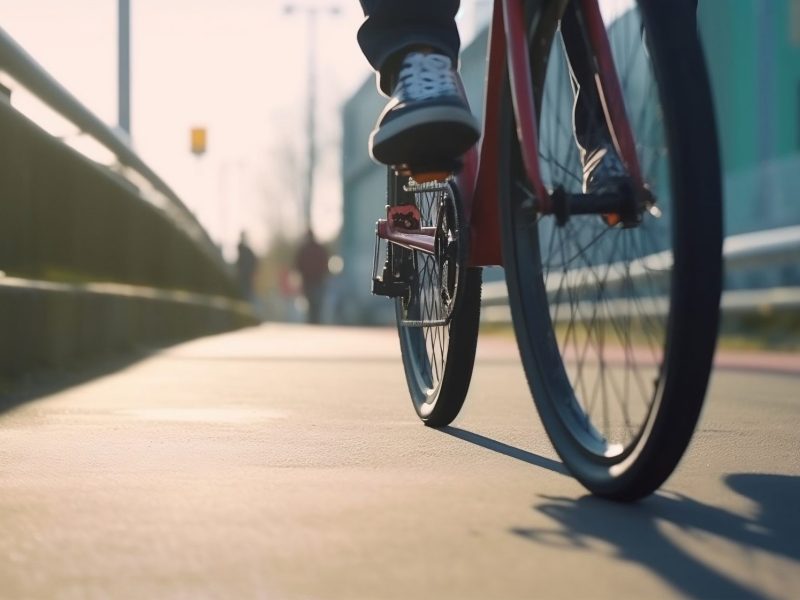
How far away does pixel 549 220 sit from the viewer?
10.4 ft

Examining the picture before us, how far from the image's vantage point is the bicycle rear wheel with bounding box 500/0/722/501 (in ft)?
8.14

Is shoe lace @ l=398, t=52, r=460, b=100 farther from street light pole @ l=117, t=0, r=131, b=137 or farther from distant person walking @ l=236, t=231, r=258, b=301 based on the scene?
distant person walking @ l=236, t=231, r=258, b=301

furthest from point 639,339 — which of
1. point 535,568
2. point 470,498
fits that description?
point 535,568

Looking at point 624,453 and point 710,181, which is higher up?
point 710,181

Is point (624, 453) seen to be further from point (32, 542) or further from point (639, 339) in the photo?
point (32, 542)

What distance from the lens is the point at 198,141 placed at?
80.4ft

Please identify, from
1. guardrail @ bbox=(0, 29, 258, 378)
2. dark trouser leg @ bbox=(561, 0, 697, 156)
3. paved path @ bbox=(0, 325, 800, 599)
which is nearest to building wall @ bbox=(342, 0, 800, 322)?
dark trouser leg @ bbox=(561, 0, 697, 156)

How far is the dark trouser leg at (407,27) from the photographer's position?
365 centimetres

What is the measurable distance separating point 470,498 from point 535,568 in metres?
0.64

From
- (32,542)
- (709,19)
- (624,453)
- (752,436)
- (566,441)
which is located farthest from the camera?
(709,19)

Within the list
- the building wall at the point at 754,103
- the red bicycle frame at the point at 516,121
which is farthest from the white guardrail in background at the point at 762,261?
the red bicycle frame at the point at 516,121

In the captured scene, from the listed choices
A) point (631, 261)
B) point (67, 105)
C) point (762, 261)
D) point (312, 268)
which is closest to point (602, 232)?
point (631, 261)

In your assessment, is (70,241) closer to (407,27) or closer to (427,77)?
(407,27)

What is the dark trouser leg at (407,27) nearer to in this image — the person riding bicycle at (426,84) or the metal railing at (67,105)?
the person riding bicycle at (426,84)
